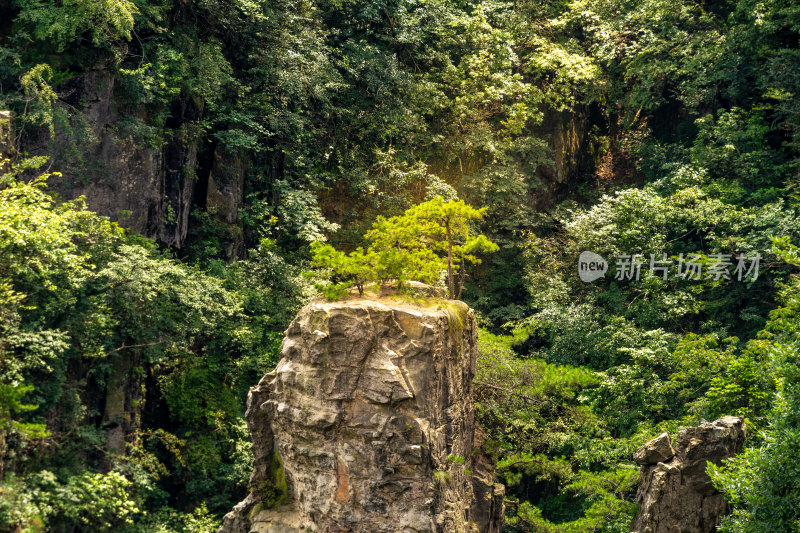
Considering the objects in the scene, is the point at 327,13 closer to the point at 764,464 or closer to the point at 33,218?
the point at 33,218

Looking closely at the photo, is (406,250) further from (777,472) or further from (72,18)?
(72,18)

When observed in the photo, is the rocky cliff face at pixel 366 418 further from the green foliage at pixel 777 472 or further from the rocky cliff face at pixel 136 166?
the rocky cliff face at pixel 136 166

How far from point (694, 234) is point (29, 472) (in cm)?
1622

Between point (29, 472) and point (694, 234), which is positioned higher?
point (694, 234)

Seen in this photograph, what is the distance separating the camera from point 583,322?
58.4 ft

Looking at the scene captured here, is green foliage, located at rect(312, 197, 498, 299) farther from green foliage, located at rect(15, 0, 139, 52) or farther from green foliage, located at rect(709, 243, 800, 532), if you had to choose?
green foliage, located at rect(15, 0, 139, 52)

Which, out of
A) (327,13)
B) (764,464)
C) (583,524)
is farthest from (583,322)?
Answer: (327,13)

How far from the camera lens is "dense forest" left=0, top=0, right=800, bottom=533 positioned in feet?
40.3

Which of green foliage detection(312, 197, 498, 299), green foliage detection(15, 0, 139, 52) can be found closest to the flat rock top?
green foliage detection(312, 197, 498, 299)

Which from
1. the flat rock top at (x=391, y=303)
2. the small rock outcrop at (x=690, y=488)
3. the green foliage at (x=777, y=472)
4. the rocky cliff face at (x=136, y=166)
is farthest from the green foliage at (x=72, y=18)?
the small rock outcrop at (x=690, y=488)

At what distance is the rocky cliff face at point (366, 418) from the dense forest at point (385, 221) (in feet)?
3.43

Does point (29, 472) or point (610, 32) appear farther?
point (610, 32)

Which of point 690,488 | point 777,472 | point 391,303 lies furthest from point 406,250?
point 690,488

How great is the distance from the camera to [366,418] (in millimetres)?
10406
